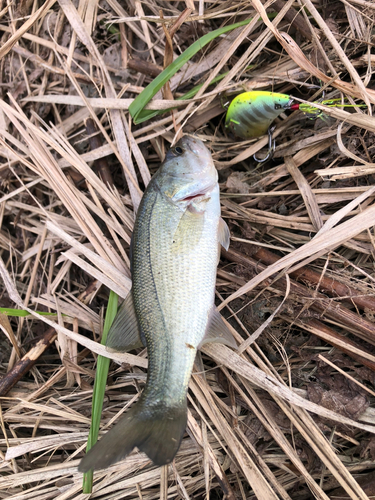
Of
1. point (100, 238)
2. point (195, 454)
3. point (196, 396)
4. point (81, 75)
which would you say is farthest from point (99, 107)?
point (195, 454)

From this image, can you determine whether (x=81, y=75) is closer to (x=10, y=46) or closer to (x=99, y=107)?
(x=99, y=107)

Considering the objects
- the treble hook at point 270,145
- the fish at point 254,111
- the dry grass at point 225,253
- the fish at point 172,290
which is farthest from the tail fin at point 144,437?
the fish at point 254,111

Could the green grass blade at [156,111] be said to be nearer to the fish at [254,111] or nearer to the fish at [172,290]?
the fish at [254,111]

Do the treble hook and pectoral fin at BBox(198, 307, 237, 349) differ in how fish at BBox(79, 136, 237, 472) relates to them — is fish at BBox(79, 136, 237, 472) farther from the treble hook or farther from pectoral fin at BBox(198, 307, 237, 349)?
the treble hook

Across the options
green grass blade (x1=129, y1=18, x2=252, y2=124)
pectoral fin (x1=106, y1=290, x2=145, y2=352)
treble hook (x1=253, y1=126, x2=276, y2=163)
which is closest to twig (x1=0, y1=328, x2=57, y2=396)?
pectoral fin (x1=106, y1=290, x2=145, y2=352)

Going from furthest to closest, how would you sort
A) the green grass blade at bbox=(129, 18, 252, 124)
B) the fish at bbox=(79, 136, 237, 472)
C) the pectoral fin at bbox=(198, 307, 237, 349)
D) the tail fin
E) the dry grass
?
the green grass blade at bbox=(129, 18, 252, 124)
the dry grass
the pectoral fin at bbox=(198, 307, 237, 349)
the fish at bbox=(79, 136, 237, 472)
the tail fin

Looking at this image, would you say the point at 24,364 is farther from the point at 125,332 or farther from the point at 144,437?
the point at 144,437

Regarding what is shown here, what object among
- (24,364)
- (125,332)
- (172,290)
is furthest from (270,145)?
(24,364)

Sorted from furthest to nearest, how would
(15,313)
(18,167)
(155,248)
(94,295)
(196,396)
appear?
1. (18,167)
2. (94,295)
3. (15,313)
4. (196,396)
5. (155,248)
